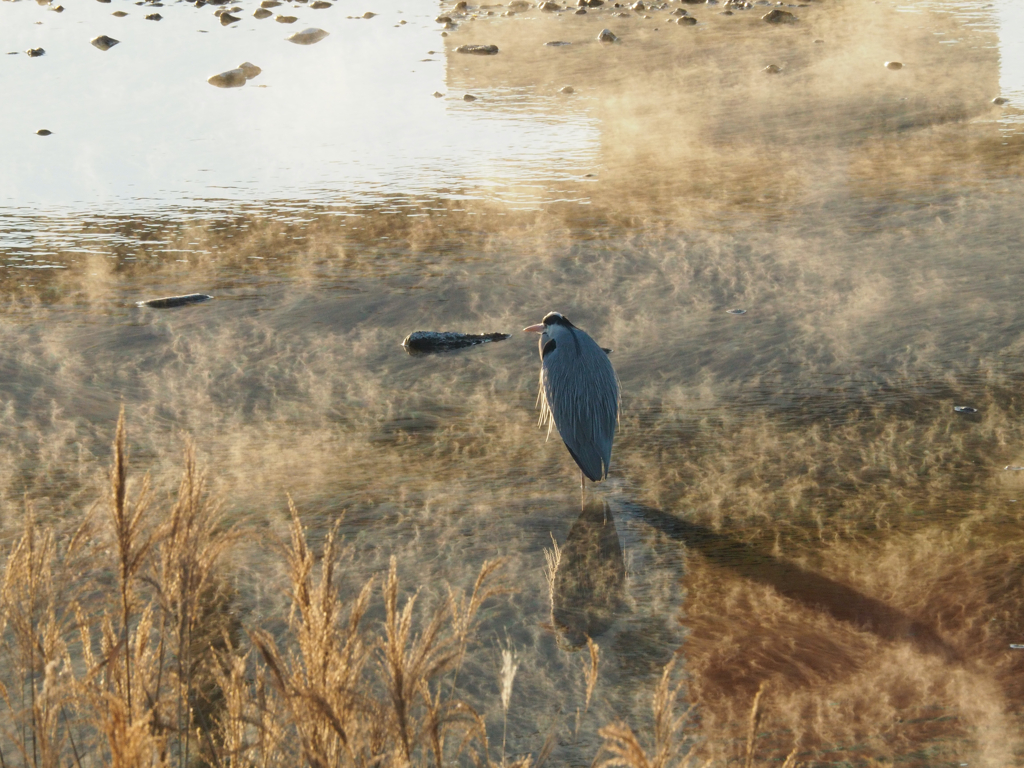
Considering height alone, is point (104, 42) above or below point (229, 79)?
below

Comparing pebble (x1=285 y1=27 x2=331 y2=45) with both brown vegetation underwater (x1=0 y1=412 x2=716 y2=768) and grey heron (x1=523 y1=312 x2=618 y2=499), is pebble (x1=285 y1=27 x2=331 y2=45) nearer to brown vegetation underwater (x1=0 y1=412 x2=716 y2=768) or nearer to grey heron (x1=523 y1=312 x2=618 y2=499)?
grey heron (x1=523 y1=312 x2=618 y2=499)

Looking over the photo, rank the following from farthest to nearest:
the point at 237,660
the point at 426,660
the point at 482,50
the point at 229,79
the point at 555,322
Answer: the point at 482,50, the point at 229,79, the point at 555,322, the point at 237,660, the point at 426,660

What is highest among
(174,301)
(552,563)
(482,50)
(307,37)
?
(552,563)

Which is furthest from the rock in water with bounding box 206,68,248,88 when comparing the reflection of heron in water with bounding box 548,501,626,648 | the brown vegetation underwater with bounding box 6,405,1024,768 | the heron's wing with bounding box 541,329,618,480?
the reflection of heron in water with bounding box 548,501,626,648

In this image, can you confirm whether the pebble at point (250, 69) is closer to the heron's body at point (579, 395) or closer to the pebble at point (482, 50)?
the pebble at point (482, 50)

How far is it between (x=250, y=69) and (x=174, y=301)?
9188 mm

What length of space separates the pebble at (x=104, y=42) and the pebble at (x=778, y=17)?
10.4 meters

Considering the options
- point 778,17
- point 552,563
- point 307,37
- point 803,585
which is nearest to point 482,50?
point 307,37

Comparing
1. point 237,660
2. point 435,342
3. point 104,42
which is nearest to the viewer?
point 237,660

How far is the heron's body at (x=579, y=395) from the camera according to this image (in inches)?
185

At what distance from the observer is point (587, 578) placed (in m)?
4.12

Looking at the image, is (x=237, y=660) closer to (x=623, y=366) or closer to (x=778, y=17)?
(x=623, y=366)

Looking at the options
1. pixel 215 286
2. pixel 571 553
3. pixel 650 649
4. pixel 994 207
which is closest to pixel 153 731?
pixel 650 649

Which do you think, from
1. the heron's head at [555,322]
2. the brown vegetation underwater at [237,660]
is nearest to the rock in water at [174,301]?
the heron's head at [555,322]
